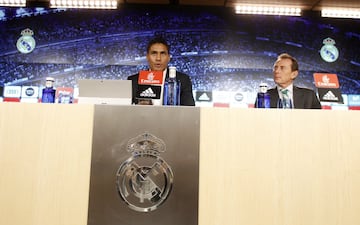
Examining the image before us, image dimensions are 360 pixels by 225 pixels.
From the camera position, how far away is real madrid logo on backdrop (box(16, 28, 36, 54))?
346cm

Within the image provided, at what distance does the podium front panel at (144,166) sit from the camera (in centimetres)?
134

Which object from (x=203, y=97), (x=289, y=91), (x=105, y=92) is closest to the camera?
(x=105, y=92)

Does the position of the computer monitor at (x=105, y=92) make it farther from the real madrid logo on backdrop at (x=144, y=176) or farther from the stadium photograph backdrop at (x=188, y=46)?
the stadium photograph backdrop at (x=188, y=46)

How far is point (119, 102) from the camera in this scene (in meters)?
1.53

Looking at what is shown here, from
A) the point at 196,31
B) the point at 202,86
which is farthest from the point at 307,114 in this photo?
the point at 196,31

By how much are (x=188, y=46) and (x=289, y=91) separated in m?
1.70

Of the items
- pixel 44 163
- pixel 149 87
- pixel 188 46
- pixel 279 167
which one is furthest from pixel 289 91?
pixel 188 46

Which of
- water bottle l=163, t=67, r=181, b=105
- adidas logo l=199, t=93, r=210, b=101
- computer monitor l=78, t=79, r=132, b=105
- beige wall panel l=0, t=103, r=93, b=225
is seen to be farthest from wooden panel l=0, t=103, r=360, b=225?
adidas logo l=199, t=93, r=210, b=101

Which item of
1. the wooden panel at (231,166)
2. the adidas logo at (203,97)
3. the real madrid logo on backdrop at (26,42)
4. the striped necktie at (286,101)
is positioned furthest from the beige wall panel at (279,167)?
the real madrid logo on backdrop at (26,42)

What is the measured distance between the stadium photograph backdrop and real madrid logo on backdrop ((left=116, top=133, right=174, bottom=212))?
2.09 m

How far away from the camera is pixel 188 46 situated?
3.52 m

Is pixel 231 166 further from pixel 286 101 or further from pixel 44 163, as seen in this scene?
pixel 44 163

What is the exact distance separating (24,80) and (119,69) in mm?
864

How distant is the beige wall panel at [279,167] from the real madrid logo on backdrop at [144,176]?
145mm
